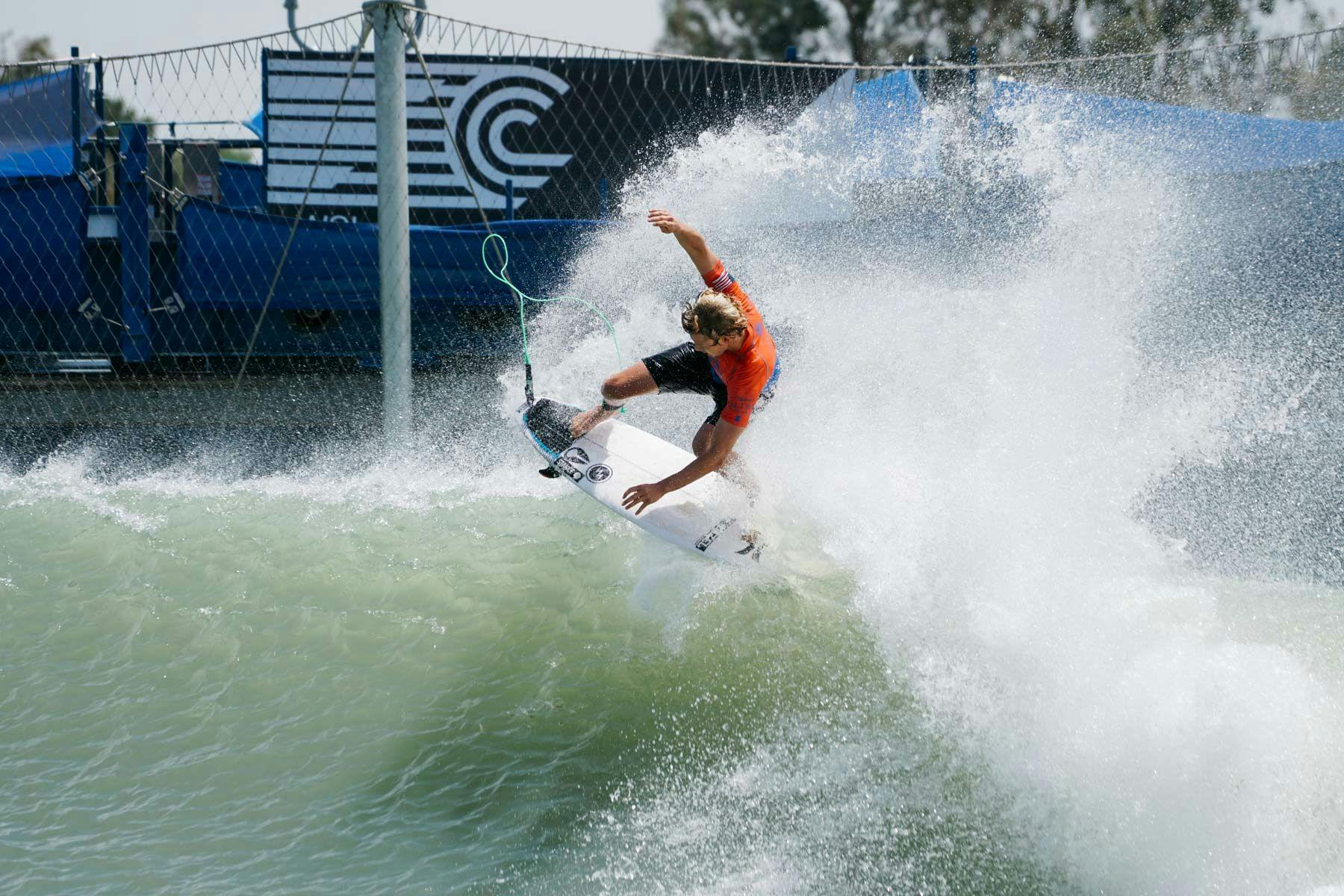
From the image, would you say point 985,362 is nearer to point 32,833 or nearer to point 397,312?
point 397,312

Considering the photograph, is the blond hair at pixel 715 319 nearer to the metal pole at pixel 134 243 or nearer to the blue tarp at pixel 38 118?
the metal pole at pixel 134 243

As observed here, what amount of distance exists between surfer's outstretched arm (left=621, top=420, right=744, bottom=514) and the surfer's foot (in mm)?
856

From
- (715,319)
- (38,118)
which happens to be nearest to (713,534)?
(715,319)

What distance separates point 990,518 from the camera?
5.12 meters

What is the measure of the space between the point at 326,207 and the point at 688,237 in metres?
4.43

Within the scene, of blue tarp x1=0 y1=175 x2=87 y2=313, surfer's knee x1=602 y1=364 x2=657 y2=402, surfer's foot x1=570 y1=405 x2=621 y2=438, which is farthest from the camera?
blue tarp x1=0 y1=175 x2=87 y2=313

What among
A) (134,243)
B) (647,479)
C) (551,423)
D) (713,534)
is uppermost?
(134,243)

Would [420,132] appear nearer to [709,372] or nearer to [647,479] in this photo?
[709,372]

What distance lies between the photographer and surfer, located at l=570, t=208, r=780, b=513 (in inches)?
186

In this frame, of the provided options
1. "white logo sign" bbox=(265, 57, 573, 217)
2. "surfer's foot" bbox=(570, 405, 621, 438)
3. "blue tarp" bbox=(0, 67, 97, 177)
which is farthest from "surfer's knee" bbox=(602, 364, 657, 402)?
"blue tarp" bbox=(0, 67, 97, 177)

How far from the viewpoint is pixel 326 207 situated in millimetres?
8492

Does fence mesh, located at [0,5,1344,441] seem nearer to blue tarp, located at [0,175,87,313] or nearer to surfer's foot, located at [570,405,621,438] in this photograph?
blue tarp, located at [0,175,87,313]

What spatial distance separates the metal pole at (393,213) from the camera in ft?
21.3

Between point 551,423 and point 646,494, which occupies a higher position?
point 551,423
